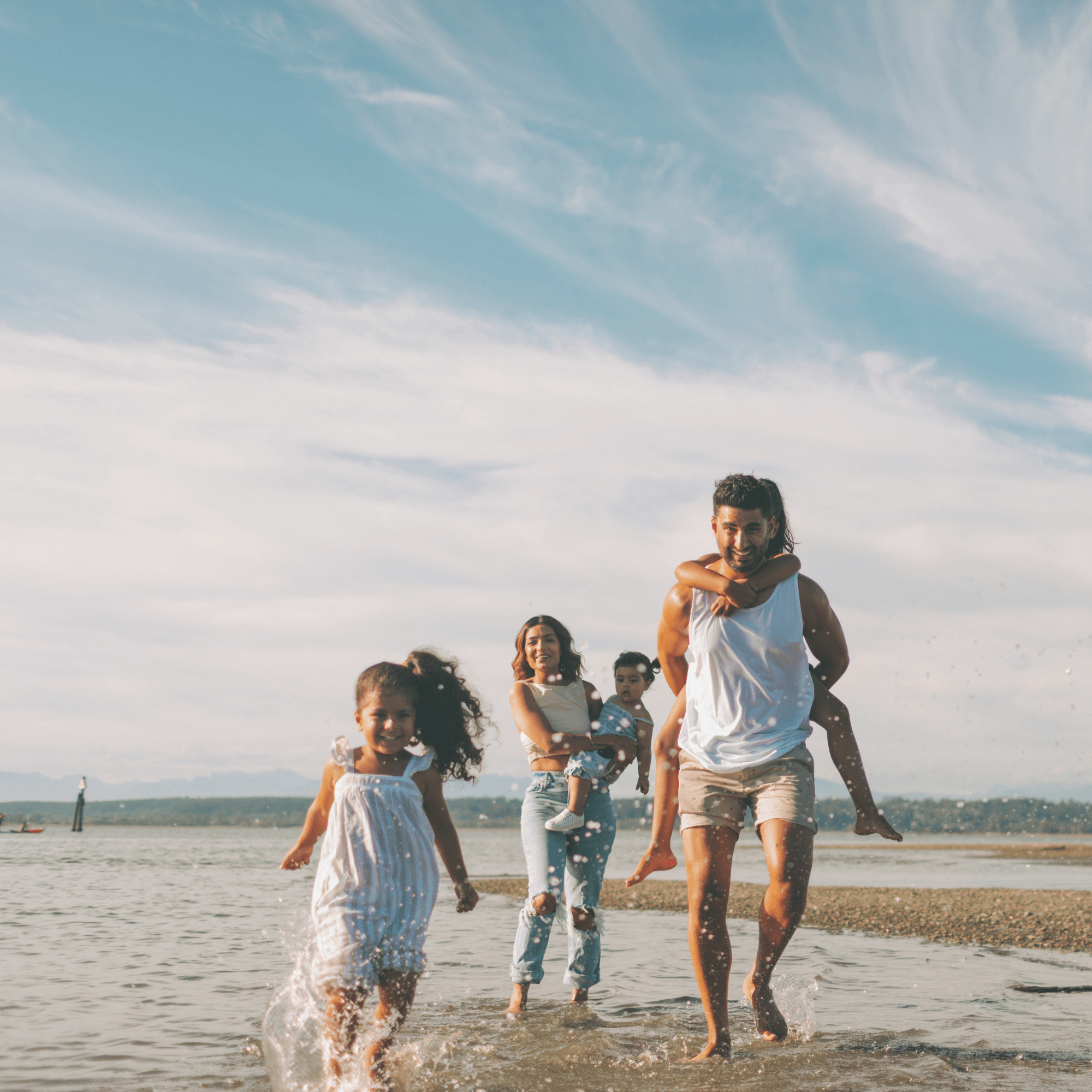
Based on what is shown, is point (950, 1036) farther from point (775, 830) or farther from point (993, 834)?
point (993, 834)

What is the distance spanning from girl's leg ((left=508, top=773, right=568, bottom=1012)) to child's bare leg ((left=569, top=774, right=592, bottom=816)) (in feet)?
0.34

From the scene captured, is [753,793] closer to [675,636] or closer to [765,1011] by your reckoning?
[675,636]

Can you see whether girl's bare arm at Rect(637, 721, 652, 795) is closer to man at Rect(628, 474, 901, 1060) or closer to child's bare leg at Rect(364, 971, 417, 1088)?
man at Rect(628, 474, 901, 1060)

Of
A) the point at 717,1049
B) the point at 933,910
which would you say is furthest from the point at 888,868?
the point at 717,1049

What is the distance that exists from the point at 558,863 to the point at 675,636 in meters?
1.62

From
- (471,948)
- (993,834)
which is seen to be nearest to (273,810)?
(993,834)

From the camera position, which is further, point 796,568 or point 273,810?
point 273,810

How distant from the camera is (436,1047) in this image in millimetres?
4719

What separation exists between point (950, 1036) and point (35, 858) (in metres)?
28.5

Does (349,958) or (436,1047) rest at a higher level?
(349,958)

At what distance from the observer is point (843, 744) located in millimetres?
4559

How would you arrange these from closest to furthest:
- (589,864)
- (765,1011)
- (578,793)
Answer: (765,1011) < (578,793) < (589,864)

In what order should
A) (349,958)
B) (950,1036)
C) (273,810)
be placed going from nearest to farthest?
(349,958) < (950,1036) < (273,810)

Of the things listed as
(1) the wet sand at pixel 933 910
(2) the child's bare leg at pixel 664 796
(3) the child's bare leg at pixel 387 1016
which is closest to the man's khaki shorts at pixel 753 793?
(2) the child's bare leg at pixel 664 796
